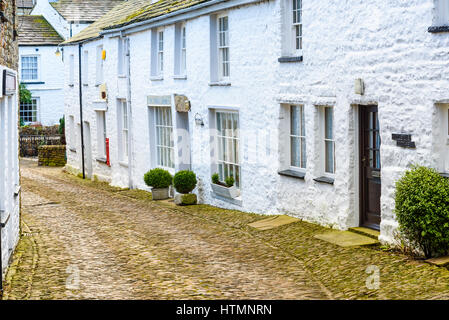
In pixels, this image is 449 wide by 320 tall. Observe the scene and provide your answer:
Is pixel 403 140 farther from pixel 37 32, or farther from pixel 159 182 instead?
pixel 37 32

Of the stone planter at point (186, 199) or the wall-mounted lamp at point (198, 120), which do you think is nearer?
the wall-mounted lamp at point (198, 120)

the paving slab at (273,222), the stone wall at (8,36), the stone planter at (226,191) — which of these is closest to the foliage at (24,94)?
the stone planter at (226,191)

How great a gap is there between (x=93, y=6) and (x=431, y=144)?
97.9 feet

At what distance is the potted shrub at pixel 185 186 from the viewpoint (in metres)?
18.7

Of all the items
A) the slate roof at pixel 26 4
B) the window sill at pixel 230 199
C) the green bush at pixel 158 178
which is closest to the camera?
the window sill at pixel 230 199

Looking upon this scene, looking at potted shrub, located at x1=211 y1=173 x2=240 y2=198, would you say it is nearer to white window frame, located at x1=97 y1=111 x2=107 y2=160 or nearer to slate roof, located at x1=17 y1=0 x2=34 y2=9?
white window frame, located at x1=97 y1=111 x2=107 y2=160

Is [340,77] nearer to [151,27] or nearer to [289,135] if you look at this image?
[289,135]

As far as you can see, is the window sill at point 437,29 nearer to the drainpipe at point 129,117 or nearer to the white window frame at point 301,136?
the white window frame at point 301,136

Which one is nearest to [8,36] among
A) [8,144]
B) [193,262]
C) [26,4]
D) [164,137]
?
[8,144]

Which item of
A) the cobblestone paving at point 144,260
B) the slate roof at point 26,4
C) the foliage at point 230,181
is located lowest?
the cobblestone paving at point 144,260

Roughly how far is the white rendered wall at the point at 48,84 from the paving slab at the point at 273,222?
3132cm

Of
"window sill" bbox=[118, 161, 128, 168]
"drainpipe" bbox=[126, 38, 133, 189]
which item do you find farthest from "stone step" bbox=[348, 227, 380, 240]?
"window sill" bbox=[118, 161, 128, 168]

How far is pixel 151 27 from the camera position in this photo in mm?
21078
